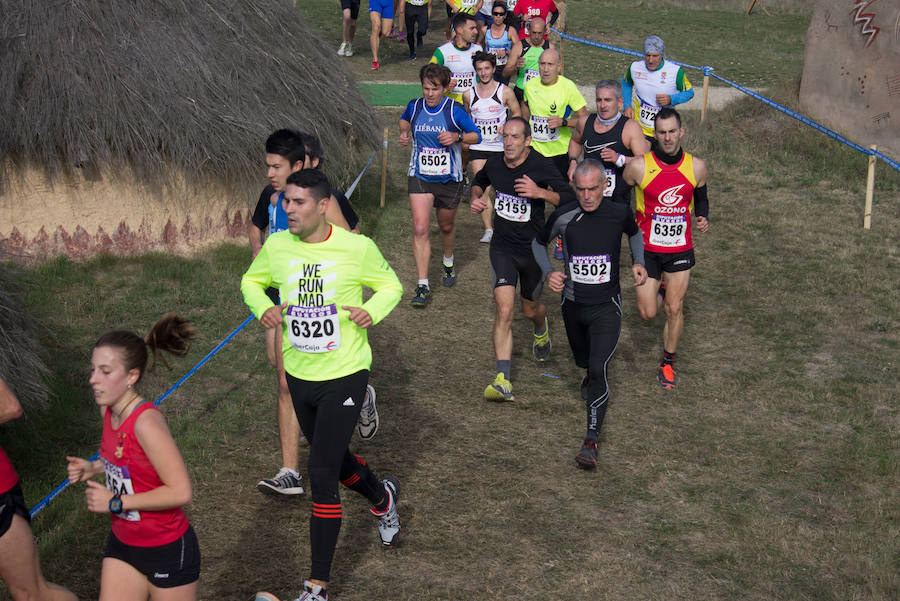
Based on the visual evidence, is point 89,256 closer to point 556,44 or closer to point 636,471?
point 636,471

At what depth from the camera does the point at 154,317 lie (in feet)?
31.2

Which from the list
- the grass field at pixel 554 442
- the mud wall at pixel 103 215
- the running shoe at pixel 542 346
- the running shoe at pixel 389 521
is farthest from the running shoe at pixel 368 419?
the mud wall at pixel 103 215

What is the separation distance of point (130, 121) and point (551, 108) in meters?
4.29

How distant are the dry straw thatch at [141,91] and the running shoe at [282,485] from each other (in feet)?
15.6

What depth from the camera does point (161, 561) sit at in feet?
13.6

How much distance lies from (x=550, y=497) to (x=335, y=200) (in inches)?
93.4

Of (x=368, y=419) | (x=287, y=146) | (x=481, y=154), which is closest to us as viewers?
(x=287, y=146)

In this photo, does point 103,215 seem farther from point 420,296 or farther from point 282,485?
point 282,485

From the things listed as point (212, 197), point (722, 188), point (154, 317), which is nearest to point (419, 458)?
point (154, 317)

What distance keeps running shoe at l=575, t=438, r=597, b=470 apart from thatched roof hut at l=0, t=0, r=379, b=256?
17.1ft

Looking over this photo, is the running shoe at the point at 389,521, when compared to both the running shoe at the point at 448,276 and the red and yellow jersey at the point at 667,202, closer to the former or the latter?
the red and yellow jersey at the point at 667,202

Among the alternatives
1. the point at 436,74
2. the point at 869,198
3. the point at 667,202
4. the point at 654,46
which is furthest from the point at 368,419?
the point at 869,198

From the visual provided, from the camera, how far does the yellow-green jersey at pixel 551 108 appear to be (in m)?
10.8

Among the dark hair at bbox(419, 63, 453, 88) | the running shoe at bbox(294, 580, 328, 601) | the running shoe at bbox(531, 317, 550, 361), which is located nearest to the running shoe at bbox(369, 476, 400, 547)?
the running shoe at bbox(294, 580, 328, 601)
